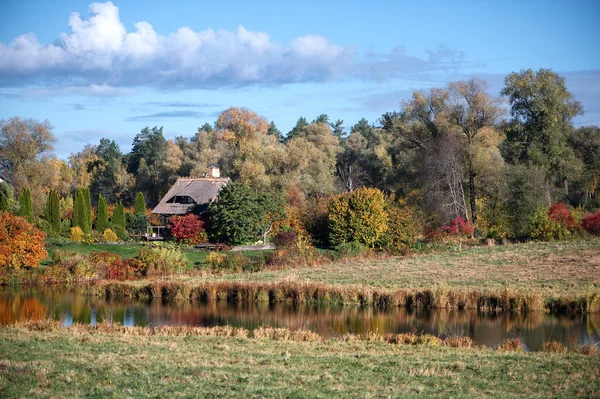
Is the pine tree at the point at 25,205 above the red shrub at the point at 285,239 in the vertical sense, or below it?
above

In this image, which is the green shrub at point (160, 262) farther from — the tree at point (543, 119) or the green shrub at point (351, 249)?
the tree at point (543, 119)

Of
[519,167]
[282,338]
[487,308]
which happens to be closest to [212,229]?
[519,167]

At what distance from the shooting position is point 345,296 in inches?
1093

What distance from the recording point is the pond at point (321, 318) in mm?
21484

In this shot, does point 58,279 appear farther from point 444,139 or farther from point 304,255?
point 444,139

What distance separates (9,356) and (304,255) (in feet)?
85.5

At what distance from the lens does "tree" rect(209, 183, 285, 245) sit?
151ft

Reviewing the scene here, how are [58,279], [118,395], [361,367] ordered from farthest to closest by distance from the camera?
[58,279] → [361,367] → [118,395]

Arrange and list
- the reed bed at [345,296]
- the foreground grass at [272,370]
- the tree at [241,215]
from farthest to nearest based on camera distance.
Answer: the tree at [241,215], the reed bed at [345,296], the foreground grass at [272,370]

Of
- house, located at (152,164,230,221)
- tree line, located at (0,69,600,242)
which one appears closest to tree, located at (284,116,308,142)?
tree line, located at (0,69,600,242)

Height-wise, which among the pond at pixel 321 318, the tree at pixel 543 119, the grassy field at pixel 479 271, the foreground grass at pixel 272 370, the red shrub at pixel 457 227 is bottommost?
the pond at pixel 321 318

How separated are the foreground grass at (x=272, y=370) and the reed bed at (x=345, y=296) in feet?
28.4

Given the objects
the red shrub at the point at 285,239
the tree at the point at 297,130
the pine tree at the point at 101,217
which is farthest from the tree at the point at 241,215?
the tree at the point at 297,130

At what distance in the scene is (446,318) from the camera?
24.4 m
